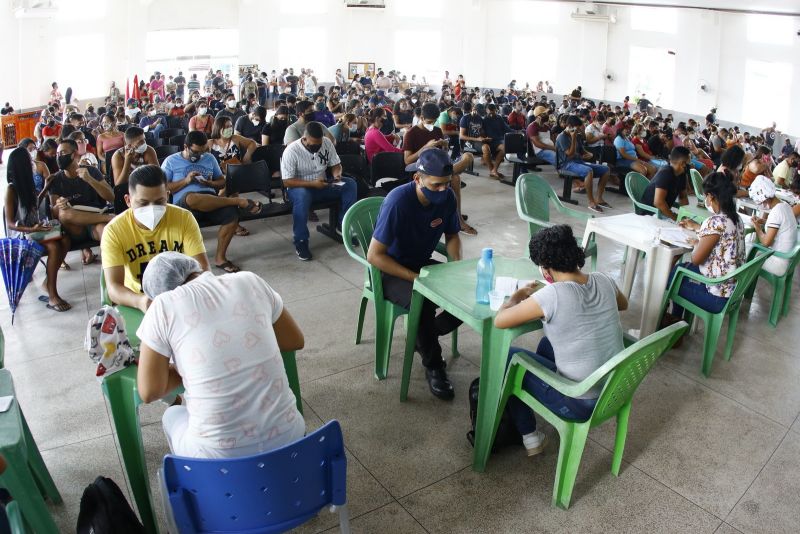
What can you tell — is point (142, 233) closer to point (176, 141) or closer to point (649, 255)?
point (649, 255)

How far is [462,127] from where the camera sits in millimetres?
10141

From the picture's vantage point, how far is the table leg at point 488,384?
2.86 m

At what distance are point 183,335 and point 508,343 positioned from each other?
1.41 metres

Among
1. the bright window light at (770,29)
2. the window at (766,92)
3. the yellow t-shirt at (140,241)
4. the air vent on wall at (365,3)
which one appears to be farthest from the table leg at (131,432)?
the air vent on wall at (365,3)

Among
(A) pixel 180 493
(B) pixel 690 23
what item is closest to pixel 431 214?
(A) pixel 180 493

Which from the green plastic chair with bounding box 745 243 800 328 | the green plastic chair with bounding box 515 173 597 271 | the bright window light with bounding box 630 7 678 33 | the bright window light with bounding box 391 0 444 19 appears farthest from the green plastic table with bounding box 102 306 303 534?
the bright window light with bounding box 391 0 444 19

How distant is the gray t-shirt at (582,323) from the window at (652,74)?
21.5 meters

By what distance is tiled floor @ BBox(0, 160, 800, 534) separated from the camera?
279 centimetres

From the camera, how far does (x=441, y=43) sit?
83.9ft

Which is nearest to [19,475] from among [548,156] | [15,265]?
[15,265]

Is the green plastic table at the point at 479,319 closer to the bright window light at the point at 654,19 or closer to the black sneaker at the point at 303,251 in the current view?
the black sneaker at the point at 303,251

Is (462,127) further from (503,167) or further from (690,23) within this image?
(690,23)

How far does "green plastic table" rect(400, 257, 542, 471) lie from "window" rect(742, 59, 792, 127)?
18.2 m

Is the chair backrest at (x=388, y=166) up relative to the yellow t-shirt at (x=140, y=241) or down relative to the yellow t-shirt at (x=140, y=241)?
up
